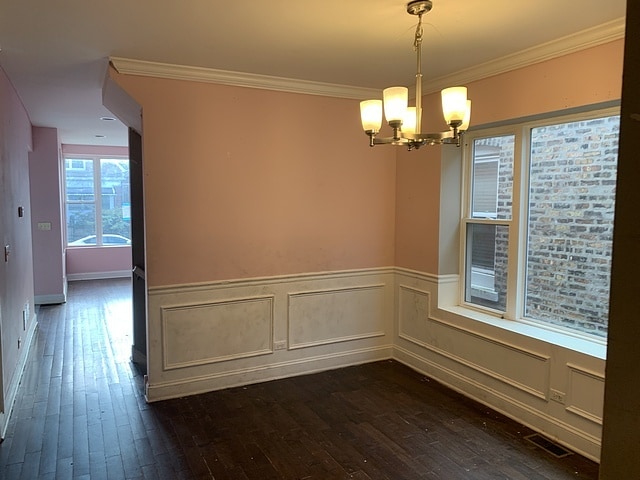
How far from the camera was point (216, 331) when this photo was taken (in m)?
3.89

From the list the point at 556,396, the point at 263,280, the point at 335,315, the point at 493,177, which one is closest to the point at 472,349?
the point at 556,396

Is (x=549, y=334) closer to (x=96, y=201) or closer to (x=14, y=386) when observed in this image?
(x=14, y=386)

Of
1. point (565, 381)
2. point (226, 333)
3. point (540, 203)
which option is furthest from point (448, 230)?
point (226, 333)

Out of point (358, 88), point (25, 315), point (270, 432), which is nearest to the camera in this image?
point (270, 432)

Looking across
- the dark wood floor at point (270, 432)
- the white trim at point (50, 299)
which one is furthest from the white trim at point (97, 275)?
the dark wood floor at point (270, 432)

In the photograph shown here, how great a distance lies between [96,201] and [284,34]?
755 cm

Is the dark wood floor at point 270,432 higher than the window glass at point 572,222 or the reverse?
the reverse

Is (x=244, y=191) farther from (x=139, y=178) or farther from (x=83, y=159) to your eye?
(x=83, y=159)

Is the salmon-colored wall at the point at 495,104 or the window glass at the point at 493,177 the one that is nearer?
the salmon-colored wall at the point at 495,104

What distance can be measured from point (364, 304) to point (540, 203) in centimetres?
183

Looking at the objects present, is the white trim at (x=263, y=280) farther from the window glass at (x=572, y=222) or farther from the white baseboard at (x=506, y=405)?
the window glass at (x=572, y=222)

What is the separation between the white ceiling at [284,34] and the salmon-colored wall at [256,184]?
1.00 feet

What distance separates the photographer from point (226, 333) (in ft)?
12.9

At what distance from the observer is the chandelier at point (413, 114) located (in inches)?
90.5
